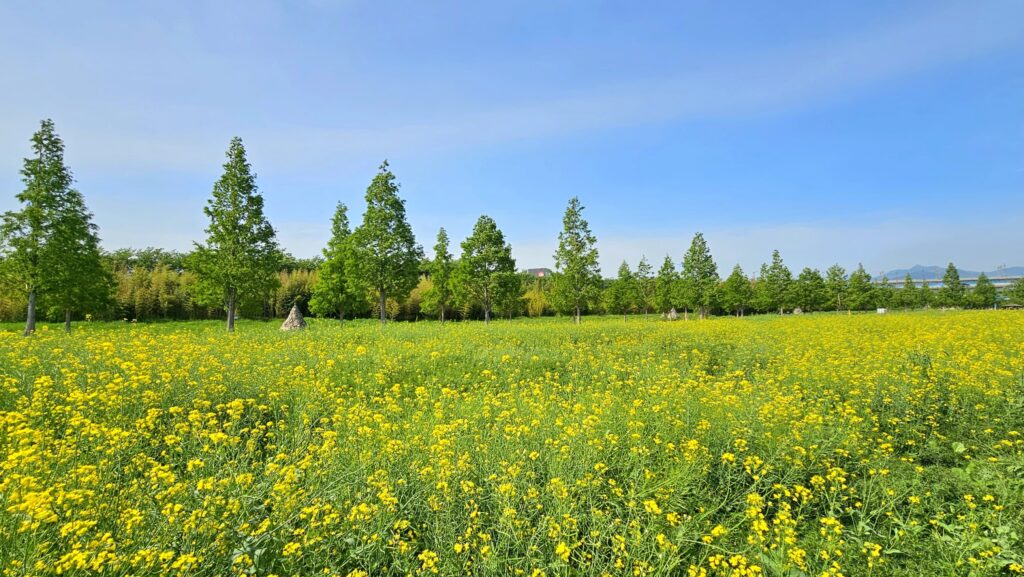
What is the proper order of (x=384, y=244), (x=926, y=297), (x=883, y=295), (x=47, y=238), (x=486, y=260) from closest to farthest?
(x=47, y=238), (x=384, y=244), (x=486, y=260), (x=883, y=295), (x=926, y=297)

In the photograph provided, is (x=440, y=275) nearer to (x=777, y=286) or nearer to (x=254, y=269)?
(x=254, y=269)

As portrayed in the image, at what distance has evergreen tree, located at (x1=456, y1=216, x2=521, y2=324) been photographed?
26953 mm

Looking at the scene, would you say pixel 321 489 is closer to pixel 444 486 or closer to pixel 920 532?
pixel 444 486

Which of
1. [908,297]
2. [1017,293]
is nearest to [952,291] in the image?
[908,297]

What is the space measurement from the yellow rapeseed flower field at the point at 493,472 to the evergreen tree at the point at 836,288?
187ft

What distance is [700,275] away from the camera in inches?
1655

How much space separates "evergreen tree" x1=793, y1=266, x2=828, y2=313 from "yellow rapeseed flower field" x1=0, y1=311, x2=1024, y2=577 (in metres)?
51.4

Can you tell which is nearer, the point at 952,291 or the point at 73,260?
the point at 73,260

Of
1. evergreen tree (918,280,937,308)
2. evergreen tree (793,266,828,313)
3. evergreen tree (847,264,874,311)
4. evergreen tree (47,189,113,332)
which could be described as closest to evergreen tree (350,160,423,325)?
evergreen tree (47,189,113,332)

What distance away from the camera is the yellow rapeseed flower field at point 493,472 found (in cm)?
278

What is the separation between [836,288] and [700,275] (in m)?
28.8

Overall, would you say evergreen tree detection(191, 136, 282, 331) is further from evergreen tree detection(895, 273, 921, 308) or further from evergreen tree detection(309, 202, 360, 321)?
evergreen tree detection(895, 273, 921, 308)

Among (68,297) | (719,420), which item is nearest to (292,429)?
(719,420)

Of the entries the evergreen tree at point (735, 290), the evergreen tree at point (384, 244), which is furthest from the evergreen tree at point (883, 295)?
the evergreen tree at point (384, 244)
